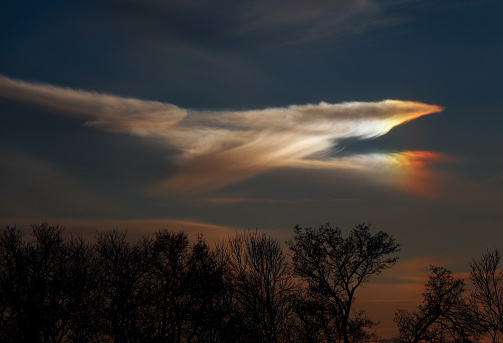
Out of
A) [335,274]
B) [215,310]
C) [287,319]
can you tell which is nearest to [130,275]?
[215,310]

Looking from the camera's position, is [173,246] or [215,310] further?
[173,246]

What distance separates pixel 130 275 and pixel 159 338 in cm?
695

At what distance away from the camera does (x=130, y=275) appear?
184 feet

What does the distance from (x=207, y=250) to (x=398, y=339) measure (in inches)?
781

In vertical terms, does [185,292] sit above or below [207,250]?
below

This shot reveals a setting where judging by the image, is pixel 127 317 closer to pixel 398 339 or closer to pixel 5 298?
pixel 5 298

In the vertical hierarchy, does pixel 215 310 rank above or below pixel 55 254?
below

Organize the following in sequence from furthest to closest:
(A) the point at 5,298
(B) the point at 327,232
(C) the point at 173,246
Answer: (C) the point at 173,246, (B) the point at 327,232, (A) the point at 5,298

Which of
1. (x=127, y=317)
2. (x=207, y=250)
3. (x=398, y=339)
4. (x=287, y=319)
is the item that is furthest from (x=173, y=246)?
(x=398, y=339)

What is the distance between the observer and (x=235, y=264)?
55719 mm

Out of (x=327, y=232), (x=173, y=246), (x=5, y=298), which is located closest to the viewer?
(x=5, y=298)

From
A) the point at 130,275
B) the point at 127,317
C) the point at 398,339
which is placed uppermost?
the point at 130,275

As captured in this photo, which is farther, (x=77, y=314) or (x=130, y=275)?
(x=130, y=275)

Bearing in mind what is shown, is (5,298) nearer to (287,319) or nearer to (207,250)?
(207,250)
